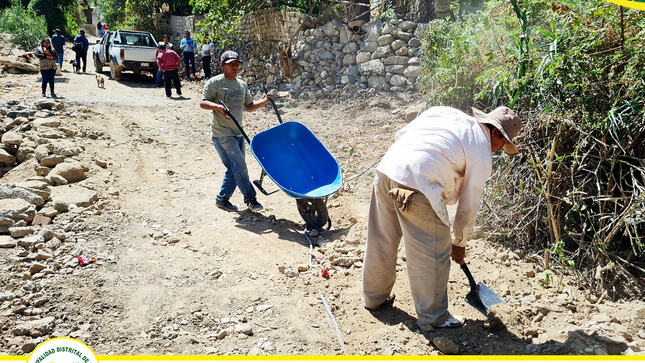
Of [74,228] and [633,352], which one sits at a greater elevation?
[633,352]

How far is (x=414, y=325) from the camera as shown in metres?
3.18

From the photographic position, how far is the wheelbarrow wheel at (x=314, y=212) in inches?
194

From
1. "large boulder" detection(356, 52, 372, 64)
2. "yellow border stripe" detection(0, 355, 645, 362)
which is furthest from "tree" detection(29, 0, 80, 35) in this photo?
"yellow border stripe" detection(0, 355, 645, 362)

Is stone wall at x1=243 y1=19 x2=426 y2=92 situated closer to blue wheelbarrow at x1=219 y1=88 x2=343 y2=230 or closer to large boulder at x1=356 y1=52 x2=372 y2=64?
large boulder at x1=356 y1=52 x2=372 y2=64

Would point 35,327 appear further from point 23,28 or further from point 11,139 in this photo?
point 23,28

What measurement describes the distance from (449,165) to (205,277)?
2171mm

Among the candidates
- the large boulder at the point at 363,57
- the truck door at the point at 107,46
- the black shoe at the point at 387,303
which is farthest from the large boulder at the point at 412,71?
the truck door at the point at 107,46

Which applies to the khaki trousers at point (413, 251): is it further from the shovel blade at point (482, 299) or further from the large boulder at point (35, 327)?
the large boulder at point (35, 327)

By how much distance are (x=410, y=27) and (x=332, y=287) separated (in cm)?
769

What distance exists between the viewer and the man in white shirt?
282 centimetres

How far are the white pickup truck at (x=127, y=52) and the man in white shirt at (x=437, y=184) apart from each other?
1298cm

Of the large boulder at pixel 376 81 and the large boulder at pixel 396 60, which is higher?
the large boulder at pixel 396 60

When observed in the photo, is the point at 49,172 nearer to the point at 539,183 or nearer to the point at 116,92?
the point at 539,183

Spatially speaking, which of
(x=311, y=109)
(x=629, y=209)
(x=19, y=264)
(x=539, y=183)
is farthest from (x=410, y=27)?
(x=19, y=264)
